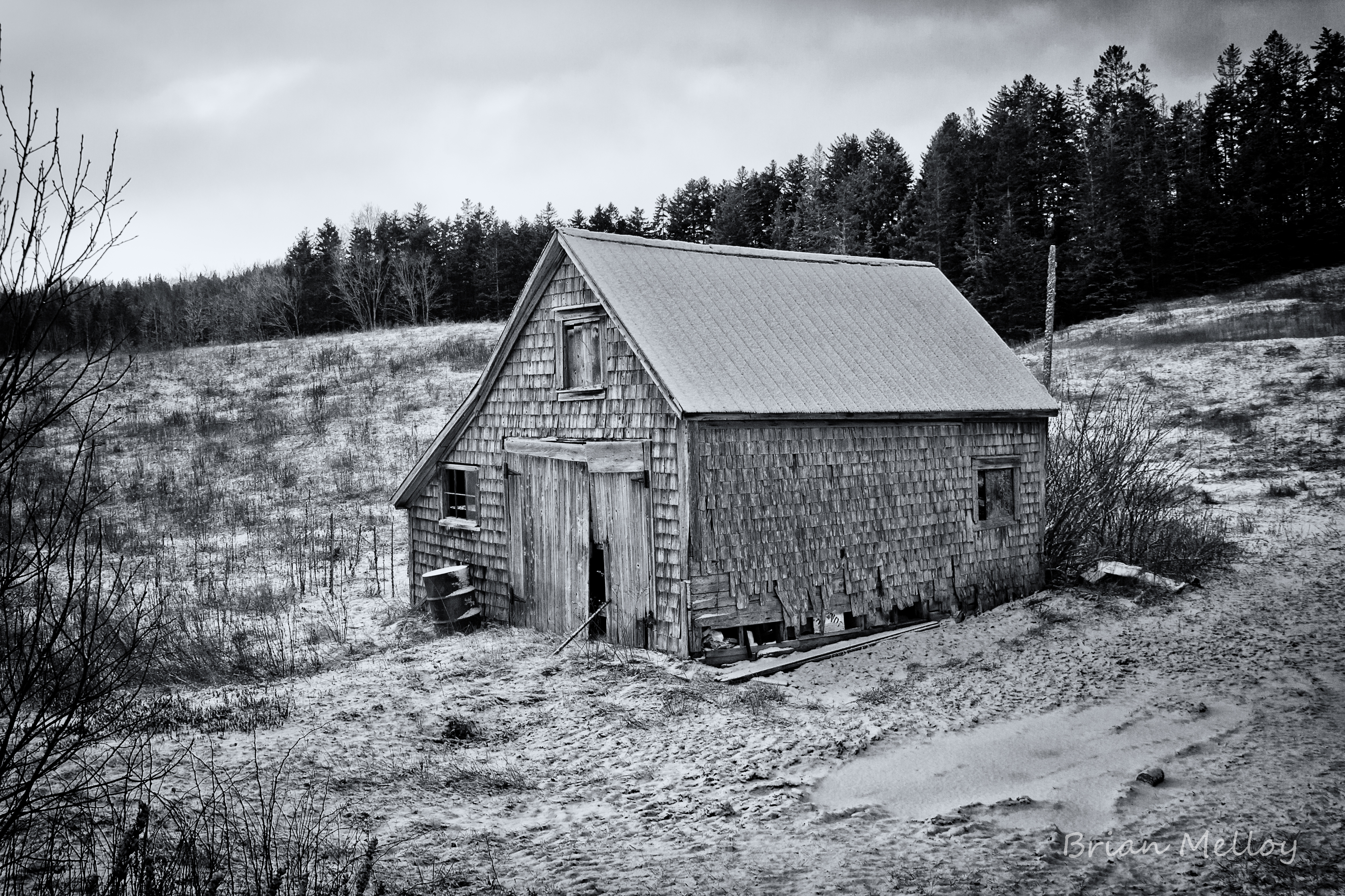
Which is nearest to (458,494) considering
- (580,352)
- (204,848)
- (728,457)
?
(580,352)

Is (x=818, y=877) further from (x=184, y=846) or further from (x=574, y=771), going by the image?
(x=184, y=846)

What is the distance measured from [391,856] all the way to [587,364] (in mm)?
8449

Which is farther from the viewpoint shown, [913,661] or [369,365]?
[369,365]

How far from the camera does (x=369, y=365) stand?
40.5 m

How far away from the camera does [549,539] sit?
1448 centimetres

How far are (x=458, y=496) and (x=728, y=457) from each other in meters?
6.47

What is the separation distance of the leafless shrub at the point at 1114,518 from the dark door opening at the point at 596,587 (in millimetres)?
8171

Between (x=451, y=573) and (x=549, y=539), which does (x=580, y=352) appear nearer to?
(x=549, y=539)

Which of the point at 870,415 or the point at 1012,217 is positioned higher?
the point at 1012,217

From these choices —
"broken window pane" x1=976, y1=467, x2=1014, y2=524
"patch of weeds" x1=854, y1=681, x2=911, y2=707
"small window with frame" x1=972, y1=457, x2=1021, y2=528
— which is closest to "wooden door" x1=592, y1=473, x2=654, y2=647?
"patch of weeds" x1=854, y1=681, x2=911, y2=707

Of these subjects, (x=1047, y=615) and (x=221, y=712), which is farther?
(x=1047, y=615)

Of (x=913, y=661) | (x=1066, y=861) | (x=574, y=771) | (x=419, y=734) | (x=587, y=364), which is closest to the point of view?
(x=1066, y=861)

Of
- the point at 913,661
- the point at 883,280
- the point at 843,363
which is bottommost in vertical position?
the point at 913,661

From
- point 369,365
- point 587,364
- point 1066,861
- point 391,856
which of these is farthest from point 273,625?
point 369,365
